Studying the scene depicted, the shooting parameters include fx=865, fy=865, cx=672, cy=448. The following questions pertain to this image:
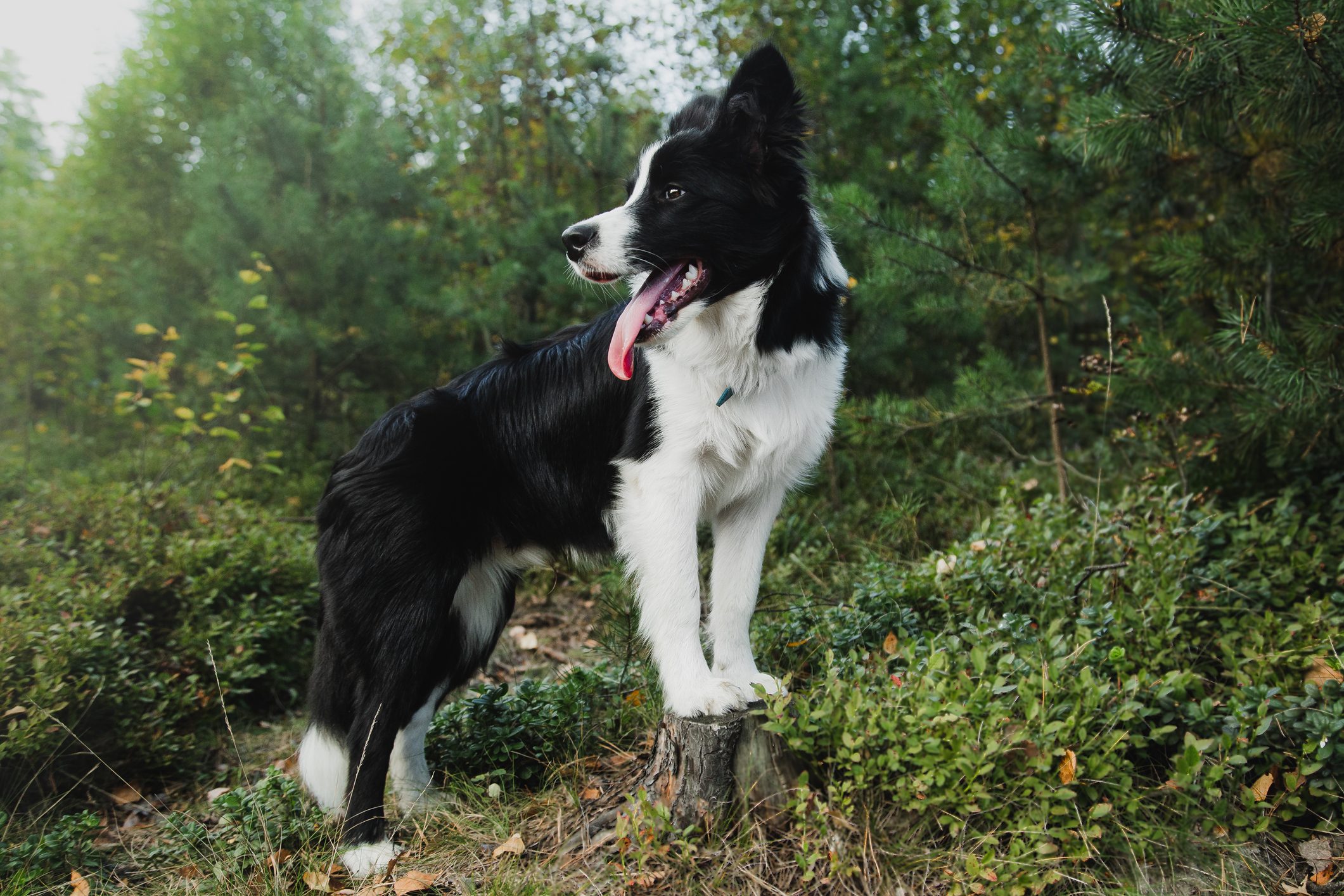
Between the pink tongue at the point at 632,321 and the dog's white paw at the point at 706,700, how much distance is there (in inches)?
35.9

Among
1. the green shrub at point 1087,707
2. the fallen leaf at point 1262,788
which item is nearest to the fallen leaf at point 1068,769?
the green shrub at point 1087,707

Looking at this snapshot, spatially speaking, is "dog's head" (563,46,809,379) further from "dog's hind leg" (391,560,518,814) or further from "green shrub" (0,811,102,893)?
"green shrub" (0,811,102,893)

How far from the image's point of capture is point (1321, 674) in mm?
2662

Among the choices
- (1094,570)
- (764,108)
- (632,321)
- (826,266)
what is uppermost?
(764,108)

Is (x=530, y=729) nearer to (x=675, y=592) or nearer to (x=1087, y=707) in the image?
(x=675, y=592)

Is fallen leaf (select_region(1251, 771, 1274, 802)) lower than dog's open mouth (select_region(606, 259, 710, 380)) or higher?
lower

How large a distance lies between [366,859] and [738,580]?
4.49ft

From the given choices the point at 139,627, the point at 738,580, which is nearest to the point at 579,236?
the point at 738,580

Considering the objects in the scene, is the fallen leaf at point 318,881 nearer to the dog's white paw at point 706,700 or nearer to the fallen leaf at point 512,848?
the fallen leaf at point 512,848

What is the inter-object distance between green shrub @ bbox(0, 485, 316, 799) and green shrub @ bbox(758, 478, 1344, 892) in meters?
2.18

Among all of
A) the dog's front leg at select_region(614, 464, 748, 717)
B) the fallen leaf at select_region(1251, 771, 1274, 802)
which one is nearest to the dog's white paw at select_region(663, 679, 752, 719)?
the dog's front leg at select_region(614, 464, 748, 717)

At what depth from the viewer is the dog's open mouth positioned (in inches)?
93.0

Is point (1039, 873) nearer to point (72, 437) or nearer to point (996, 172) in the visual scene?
point (996, 172)

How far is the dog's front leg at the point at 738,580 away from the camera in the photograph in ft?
9.04
